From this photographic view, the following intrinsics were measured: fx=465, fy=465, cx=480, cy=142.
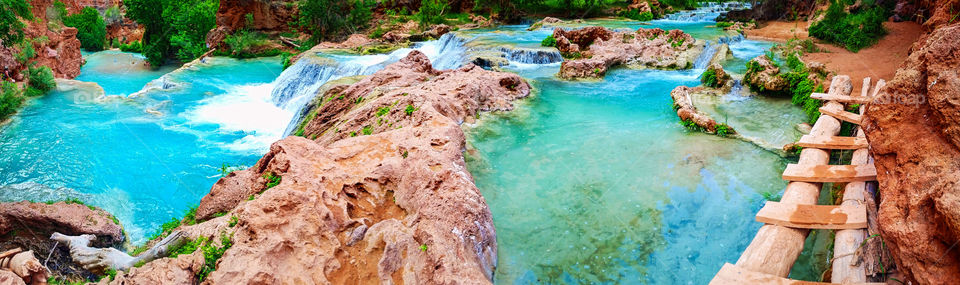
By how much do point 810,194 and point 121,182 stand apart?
10.4m

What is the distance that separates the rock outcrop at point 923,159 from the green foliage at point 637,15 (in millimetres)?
25364

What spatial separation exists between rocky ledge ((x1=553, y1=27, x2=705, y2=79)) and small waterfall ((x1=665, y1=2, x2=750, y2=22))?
43.4ft

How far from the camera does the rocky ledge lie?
40.3ft

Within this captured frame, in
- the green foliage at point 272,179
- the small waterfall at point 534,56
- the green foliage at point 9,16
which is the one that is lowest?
the small waterfall at point 534,56

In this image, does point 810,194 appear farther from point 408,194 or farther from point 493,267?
point 408,194

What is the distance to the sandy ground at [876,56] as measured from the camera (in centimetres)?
907

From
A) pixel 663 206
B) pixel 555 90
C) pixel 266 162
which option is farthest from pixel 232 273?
pixel 555 90

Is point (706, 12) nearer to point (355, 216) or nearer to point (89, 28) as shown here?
point (355, 216)

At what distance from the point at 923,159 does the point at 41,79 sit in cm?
2041

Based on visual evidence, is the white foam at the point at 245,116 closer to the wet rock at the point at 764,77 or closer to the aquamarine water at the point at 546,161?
the aquamarine water at the point at 546,161

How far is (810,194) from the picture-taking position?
4277 mm

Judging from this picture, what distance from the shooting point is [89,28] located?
3219 centimetres

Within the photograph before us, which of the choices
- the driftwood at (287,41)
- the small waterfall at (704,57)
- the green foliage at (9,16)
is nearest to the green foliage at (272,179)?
the green foliage at (9,16)

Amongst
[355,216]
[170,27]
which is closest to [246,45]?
[170,27]
